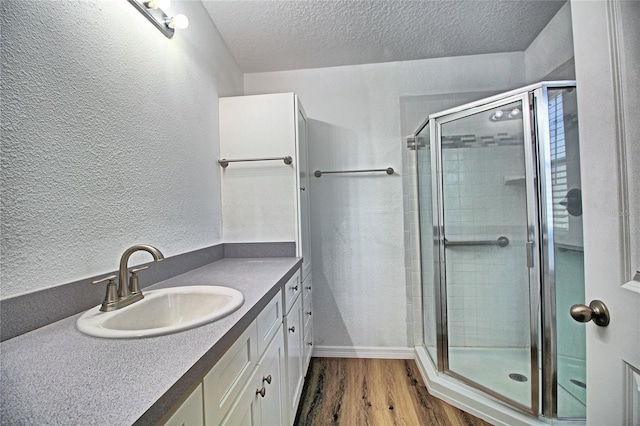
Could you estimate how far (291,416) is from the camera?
135 centimetres

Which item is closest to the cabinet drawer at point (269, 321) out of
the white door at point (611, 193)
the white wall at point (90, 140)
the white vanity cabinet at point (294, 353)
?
the white vanity cabinet at point (294, 353)

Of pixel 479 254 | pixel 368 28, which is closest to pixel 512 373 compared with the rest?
pixel 479 254

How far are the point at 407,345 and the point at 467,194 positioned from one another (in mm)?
1267

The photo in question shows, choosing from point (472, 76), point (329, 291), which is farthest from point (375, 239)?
point (472, 76)

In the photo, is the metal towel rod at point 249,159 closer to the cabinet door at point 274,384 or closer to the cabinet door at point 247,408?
the cabinet door at point 274,384

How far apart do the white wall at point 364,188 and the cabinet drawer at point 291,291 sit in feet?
2.14

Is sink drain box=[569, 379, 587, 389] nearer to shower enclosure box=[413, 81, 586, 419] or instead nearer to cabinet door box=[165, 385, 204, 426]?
shower enclosure box=[413, 81, 586, 419]

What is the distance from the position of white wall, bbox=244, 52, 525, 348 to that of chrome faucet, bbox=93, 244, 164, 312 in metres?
1.49

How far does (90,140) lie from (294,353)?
1289 mm

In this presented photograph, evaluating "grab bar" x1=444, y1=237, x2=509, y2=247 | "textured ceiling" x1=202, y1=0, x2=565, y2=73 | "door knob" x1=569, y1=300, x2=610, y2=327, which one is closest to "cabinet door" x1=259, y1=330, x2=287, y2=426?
"door knob" x1=569, y1=300, x2=610, y2=327

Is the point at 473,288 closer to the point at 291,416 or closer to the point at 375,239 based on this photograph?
the point at 375,239

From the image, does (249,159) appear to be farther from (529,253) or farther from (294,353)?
(529,253)

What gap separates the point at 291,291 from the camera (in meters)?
1.47

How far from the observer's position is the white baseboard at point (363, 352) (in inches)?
87.4
